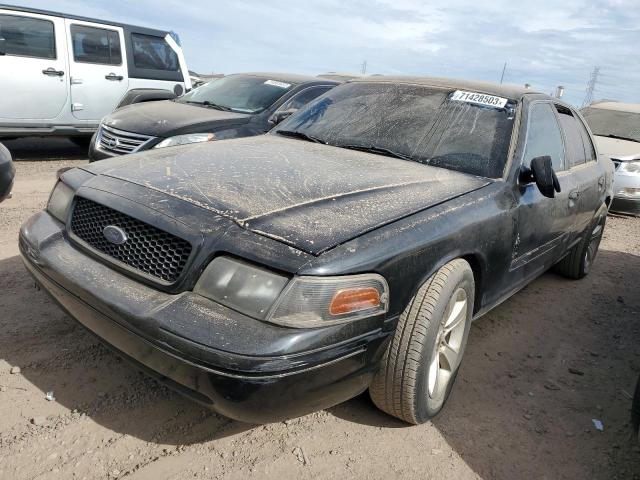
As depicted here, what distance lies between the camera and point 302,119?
3.74m

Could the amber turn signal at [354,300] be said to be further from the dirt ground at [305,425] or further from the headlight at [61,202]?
the headlight at [61,202]

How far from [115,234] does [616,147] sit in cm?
833

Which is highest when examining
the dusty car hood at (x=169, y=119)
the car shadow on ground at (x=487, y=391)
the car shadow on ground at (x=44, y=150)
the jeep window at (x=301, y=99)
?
the jeep window at (x=301, y=99)

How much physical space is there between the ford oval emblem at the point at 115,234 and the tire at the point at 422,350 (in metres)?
1.19

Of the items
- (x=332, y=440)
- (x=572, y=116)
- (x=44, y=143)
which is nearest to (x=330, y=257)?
(x=332, y=440)

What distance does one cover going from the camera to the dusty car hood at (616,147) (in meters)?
8.03

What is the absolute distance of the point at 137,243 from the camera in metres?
2.15

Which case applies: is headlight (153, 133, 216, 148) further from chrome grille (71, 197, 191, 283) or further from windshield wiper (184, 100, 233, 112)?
chrome grille (71, 197, 191, 283)

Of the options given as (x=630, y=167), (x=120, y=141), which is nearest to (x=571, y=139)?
(x=120, y=141)

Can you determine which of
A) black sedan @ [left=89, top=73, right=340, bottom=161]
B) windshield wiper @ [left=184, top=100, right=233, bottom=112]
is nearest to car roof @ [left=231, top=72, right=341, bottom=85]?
black sedan @ [left=89, top=73, right=340, bottom=161]

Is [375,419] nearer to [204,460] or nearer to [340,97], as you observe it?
[204,460]

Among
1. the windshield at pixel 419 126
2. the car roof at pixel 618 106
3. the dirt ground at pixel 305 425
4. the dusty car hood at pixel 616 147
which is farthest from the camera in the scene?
the car roof at pixel 618 106

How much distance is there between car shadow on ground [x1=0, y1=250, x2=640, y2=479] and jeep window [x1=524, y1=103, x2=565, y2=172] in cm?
123

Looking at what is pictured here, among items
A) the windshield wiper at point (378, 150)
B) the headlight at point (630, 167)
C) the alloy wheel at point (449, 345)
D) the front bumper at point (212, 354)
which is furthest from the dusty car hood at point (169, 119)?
the headlight at point (630, 167)
